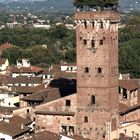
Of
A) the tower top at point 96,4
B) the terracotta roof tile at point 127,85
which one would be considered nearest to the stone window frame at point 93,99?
the tower top at point 96,4

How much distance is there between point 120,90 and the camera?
55.4 metres

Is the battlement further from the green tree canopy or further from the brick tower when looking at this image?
the green tree canopy

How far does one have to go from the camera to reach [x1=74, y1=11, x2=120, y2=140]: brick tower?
48.9 meters

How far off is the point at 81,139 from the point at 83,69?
4809 millimetres

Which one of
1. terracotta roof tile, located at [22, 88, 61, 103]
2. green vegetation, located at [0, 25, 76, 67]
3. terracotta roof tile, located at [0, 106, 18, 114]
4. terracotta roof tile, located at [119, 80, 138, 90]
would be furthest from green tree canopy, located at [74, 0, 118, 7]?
green vegetation, located at [0, 25, 76, 67]

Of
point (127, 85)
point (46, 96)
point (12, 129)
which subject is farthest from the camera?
point (127, 85)

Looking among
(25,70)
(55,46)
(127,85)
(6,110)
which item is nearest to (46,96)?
(6,110)

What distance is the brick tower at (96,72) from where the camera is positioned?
48938 millimetres

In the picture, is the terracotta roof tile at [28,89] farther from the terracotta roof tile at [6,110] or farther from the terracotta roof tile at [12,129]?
the terracotta roof tile at [12,129]

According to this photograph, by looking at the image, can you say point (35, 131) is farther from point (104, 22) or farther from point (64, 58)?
point (64, 58)

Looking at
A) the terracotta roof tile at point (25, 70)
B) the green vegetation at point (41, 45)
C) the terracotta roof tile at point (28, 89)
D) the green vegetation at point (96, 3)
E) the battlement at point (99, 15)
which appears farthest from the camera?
the green vegetation at point (41, 45)

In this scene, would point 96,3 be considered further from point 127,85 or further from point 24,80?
point 24,80

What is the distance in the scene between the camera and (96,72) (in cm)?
4938

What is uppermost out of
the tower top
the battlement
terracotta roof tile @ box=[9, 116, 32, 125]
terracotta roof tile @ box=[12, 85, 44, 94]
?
the tower top
